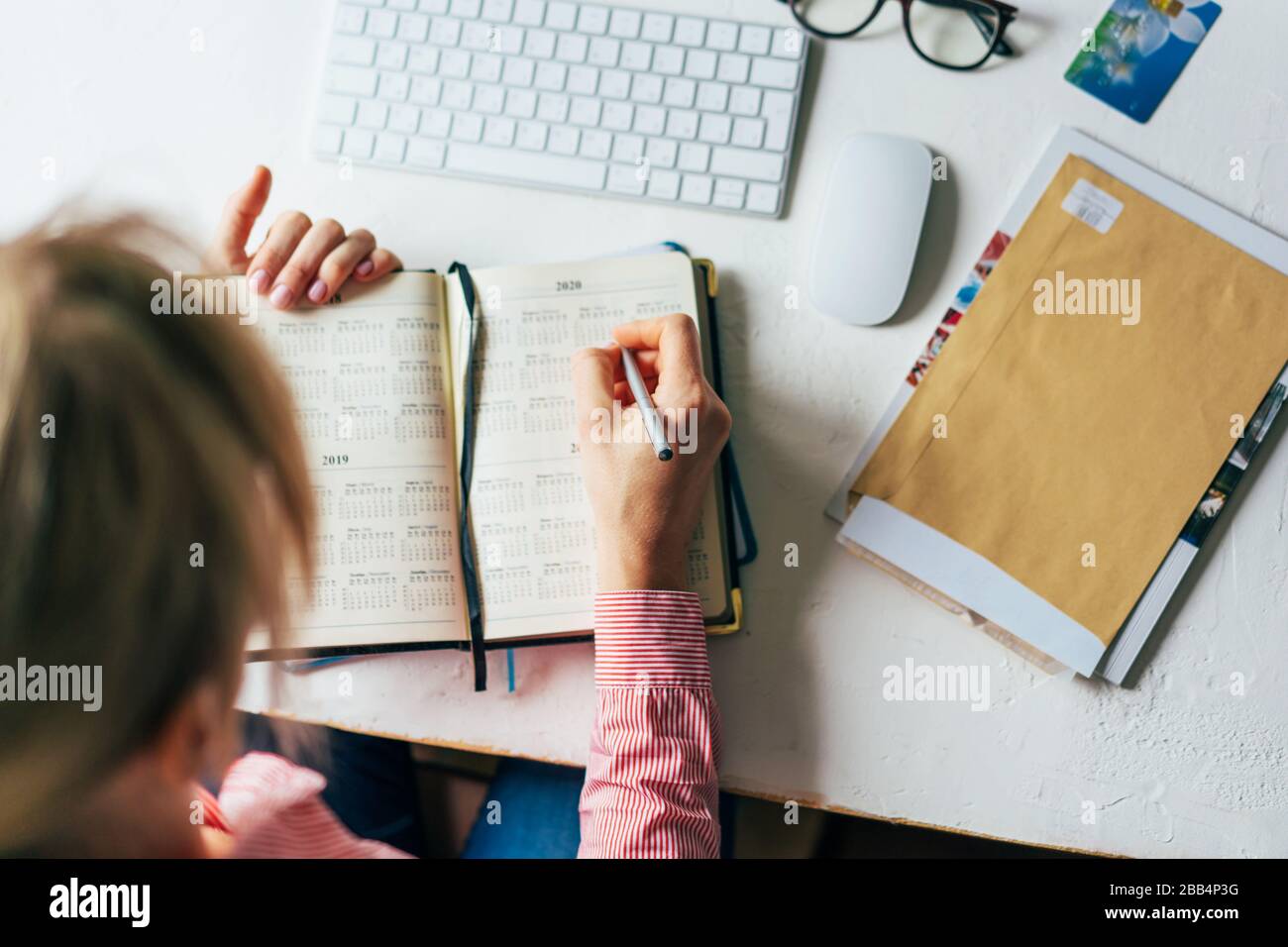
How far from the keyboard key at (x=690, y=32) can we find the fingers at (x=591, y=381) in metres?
0.28

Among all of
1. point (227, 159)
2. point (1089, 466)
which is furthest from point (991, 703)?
point (227, 159)

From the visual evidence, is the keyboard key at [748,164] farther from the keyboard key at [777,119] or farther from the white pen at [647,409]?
the white pen at [647,409]

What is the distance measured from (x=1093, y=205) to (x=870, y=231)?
174 millimetres

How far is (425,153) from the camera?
75 centimetres

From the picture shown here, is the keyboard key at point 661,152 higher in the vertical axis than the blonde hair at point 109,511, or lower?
higher

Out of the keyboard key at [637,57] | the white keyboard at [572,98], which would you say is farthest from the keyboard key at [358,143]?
the keyboard key at [637,57]

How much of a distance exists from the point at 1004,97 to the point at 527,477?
0.49 meters

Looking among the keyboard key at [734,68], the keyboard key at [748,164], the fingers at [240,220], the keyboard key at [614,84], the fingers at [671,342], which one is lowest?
the fingers at [671,342]

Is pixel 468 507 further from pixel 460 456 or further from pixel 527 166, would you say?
pixel 527 166

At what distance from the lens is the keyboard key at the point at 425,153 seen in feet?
2.45

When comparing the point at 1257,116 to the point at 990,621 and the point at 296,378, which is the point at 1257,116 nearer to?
the point at 990,621

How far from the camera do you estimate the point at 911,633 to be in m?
0.68

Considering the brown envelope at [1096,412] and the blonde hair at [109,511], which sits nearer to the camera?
the blonde hair at [109,511]

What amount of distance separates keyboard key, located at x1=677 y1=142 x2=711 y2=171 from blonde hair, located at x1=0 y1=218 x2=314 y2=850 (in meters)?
0.39
